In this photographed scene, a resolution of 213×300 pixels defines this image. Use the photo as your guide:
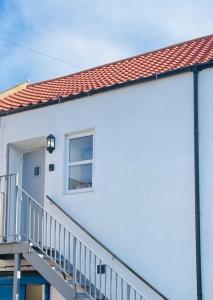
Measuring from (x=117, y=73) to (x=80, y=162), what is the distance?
2567mm

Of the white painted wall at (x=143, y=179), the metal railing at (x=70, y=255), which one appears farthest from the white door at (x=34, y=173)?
the white painted wall at (x=143, y=179)

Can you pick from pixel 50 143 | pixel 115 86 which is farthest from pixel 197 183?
pixel 50 143

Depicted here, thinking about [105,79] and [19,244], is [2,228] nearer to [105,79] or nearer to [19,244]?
[19,244]

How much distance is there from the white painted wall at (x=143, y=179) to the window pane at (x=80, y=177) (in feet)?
0.70

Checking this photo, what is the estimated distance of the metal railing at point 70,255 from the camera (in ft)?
34.0

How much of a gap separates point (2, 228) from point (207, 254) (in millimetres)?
4166

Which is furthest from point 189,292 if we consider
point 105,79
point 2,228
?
point 105,79

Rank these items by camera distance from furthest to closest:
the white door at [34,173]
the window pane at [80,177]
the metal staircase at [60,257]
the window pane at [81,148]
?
the white door at [34,173] < the window pane at [81,148] < the window pane at [80,177] < the metal staircase at [60,257]

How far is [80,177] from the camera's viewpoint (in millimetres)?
12117

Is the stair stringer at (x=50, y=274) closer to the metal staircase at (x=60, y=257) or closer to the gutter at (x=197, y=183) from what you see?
the metal staircase at (x=60, y=257)

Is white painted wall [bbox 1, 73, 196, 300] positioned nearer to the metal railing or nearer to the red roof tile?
the metal railing

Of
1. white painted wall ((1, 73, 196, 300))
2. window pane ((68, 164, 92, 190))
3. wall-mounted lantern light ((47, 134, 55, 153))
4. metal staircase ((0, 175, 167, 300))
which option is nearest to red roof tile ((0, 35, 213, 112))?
white painted wall ((1, 73, 196, 300))

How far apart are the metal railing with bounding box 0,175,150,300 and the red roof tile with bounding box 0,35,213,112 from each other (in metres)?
2.53

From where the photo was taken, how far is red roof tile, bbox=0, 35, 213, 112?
1199 centimetres
